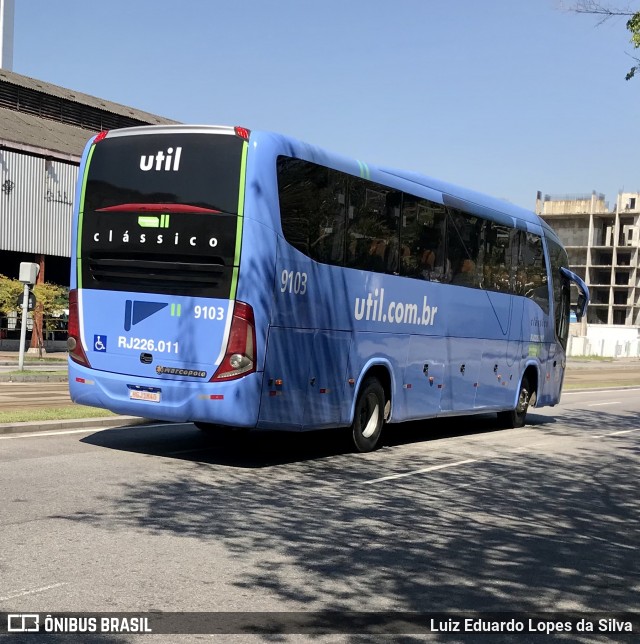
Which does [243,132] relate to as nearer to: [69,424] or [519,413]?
[69,424]

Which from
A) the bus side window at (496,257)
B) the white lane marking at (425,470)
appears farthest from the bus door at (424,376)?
the bus side window at (496,257)

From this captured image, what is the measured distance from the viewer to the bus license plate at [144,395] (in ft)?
37.1

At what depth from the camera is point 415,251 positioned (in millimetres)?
14242

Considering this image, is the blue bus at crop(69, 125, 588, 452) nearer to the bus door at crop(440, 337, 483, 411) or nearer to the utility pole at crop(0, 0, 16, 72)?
the bus door at crop(440, 337, 483, 411)

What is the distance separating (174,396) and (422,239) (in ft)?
16.3

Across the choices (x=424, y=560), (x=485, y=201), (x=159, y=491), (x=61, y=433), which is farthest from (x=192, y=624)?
(x=485, y=201)

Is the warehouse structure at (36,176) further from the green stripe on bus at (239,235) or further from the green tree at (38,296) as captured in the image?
the green stripe on bus at (239,235)

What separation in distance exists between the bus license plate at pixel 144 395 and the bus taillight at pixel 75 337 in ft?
2.72

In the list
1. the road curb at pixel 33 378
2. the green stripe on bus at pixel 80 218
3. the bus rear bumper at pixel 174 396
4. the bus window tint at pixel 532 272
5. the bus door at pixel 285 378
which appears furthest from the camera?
the road curb at pixel 33 378

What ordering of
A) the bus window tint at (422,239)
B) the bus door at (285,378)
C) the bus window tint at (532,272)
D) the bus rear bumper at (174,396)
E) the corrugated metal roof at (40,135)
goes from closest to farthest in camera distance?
1. the bus rear bumper at (174,396)
2. the bus door at (285,378)
3. the bus window tint at (422,239)
4. the bus window tint at (532,272)
5. the corrugated metal roof at (40,135)

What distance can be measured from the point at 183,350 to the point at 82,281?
5.81ft

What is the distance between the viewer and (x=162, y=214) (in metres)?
11.3

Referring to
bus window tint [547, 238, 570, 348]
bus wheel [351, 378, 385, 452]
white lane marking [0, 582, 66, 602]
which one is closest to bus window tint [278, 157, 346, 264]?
bus wheel [351, 378, 385, 452]

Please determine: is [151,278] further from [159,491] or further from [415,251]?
[415,251]
